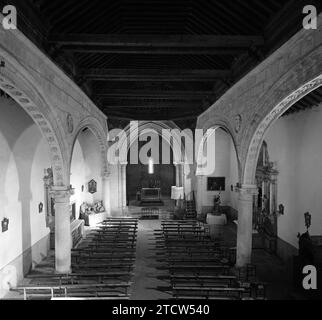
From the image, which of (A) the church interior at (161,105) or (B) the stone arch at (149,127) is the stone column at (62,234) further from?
(B) the stone arch at (149,127)

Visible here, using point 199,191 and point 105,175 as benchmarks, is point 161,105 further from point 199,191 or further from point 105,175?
point 199,191

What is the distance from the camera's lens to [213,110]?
16109 millimetres

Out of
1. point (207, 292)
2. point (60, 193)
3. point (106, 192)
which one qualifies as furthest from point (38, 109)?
point (106, 192)

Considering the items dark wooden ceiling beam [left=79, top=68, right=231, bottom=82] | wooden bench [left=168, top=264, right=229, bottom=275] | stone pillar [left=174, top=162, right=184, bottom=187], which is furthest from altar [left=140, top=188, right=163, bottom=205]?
dark wooden ceiling beam [left=79, top=68, right=231, bottom=82]

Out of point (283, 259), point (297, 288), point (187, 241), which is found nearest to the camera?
point (297, 288)

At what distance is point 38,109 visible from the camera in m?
8.73

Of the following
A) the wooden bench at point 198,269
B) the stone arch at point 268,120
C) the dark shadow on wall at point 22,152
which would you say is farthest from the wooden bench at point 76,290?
the stone arch at point 268,120

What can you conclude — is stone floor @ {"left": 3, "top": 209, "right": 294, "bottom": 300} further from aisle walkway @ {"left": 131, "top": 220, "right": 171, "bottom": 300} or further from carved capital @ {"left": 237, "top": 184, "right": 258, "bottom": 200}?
carved capital @ {"left": 237, "top": 184, "right": 258, "bottom": 200}

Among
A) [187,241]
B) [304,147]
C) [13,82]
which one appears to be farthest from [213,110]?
[13,82]

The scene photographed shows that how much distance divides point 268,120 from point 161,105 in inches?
384

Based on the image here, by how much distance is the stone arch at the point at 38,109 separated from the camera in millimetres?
7359

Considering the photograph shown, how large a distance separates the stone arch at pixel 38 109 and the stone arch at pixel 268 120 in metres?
6.59

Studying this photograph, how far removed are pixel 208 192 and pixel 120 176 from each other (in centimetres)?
660
